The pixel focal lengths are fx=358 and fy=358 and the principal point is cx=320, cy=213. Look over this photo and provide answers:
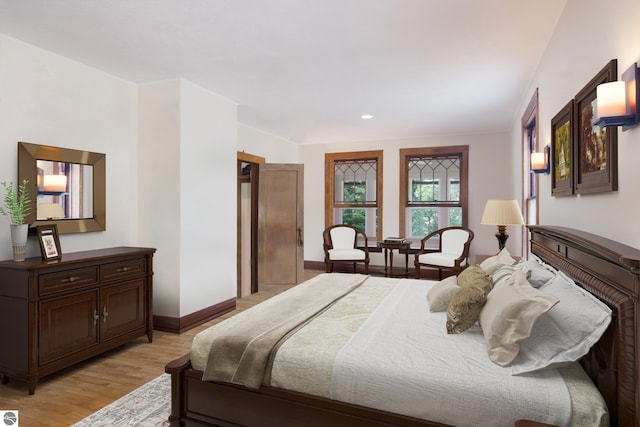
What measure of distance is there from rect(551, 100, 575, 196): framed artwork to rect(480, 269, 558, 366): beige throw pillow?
3.20 feet

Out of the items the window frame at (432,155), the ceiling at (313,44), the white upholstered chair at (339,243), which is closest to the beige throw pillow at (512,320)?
the ceiling at (313,44)

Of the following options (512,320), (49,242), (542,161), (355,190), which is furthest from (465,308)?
(355,190)

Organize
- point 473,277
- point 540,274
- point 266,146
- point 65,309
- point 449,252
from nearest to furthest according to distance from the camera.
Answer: point 540,274 → point 473,277 → point 65,309 → point 449,252 → point 266,146

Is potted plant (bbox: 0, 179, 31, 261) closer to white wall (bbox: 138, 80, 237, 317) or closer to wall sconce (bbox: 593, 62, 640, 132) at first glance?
white wall (bbox: 138, 80, 237, 317)

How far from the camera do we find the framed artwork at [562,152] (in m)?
2.23

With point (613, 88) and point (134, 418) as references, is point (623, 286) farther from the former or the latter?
point (134, 418)

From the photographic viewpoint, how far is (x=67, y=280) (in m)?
2.80

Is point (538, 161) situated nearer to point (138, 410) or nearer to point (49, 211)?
point (138, 410)

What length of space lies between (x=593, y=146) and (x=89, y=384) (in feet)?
12.0

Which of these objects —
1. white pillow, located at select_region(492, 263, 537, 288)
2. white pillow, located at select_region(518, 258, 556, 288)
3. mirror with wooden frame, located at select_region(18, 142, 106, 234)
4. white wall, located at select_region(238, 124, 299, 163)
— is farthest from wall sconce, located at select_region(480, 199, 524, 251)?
mirror with wooden frame, located at select_region(18, 142, 106, 234)

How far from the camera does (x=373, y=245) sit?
7199mm

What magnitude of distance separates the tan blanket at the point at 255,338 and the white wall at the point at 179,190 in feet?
5.63

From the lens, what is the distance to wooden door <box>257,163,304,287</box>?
5754mm

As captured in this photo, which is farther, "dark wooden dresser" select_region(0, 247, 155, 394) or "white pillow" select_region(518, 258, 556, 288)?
"dark wooden dresser" select_region(0, 247, 155, 394)
